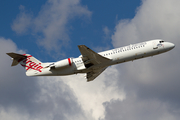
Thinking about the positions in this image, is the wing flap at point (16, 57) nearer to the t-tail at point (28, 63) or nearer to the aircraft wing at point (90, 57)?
the t-tail at point (28, 63)

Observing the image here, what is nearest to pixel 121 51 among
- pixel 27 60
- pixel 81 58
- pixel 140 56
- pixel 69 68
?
pixel 140 56

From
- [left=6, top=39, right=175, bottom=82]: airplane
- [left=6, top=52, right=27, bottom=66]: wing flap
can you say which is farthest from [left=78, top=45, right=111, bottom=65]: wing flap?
[left=6, top=52, right=27, bottom=66]: wing flap

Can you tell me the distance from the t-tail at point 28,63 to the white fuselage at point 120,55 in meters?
1.18

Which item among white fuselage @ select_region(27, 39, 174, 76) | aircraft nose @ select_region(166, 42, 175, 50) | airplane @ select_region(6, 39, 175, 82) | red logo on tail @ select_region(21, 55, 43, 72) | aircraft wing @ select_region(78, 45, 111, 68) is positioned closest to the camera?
aircraft wing @ select_region(78, 45, 111, 68)

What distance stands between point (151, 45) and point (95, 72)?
11.6 meters

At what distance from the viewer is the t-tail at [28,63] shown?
4084cm

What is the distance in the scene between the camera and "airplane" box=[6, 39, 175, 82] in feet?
126

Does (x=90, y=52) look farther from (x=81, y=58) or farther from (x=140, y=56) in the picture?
Result: (x=140, y=56)

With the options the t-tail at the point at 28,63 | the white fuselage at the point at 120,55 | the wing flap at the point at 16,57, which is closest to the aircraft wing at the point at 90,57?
the white fuselage at the point at 120,55

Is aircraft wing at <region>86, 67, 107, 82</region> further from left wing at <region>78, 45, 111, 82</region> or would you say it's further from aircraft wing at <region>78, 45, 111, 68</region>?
aircraft wing at <region>78, 45, 111, 68</region>

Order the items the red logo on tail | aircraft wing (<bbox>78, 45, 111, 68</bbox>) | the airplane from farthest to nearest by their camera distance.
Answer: the red logo on tail
the airplane
aircraft wing (<bbox>78, 45, 111, 68</bbox>)

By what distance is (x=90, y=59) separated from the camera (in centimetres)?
3838

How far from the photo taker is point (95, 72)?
4350 centimetres

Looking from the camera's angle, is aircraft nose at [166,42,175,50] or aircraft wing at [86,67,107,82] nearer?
aircraft nose at [166,42,175,50]
